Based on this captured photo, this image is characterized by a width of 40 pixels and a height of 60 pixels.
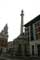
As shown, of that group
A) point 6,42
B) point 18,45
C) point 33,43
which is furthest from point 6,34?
point 33,43

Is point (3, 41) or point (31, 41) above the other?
point (3, 41)

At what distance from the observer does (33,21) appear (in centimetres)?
3494

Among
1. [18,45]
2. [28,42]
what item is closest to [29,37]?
[28,42]

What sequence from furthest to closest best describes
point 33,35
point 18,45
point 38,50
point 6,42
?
point 6,42 → point 18,45 → point 33,35 → point 38,50

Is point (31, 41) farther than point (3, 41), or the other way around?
point (3, 41)

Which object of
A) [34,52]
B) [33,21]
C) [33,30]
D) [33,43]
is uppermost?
[33,21]

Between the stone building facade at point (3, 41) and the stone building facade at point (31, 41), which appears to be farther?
the stone building facade at point (3, 41)

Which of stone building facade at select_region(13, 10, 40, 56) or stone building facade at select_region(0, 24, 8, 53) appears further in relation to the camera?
stone building facade at select_region(0, 24, 8, 53)

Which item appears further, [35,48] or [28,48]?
[28,48]

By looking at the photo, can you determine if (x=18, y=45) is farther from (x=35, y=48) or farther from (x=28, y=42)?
(x=35, y=48)

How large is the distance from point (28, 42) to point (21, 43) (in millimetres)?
1766

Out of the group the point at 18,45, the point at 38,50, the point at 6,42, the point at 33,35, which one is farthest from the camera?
the point at 6,42

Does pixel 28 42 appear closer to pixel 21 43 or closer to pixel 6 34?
pixel 21 43

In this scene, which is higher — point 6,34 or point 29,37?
point 6,34
